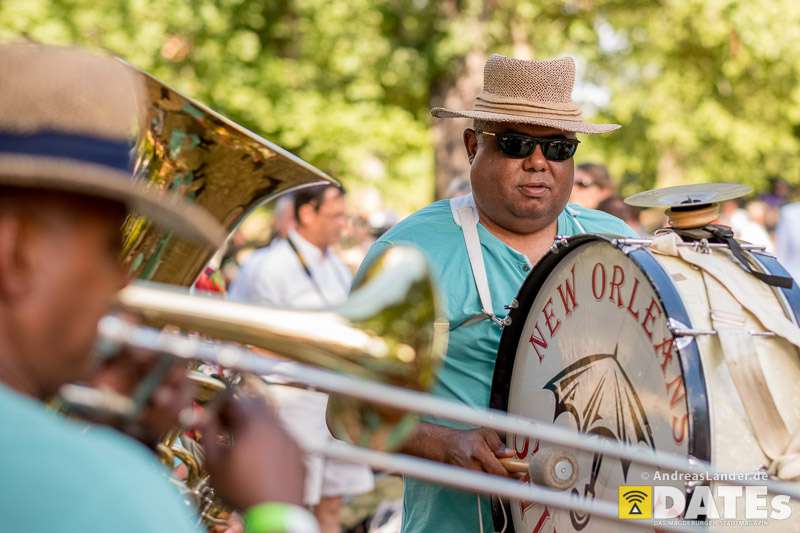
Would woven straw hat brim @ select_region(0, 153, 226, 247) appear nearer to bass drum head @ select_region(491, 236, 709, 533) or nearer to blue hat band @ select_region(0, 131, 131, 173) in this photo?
blue hat band @ select_region(0, 131, 131, 173)

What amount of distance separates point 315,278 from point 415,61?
8831mm

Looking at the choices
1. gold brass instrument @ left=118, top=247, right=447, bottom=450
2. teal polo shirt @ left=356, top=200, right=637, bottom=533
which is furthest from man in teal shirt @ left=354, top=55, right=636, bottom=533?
gold brass instrument @ left=118, top=247, right=447, bottom=450

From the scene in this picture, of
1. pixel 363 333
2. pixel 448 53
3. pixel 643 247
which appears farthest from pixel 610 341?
pixel 448 53

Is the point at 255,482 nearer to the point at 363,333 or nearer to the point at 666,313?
the point at 363,333

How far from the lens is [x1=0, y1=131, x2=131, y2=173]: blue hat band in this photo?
4.69 ft

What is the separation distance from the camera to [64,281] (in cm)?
145

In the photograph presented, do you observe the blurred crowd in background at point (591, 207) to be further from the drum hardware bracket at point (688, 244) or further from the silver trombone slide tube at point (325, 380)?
the silver trombone slide tube at point (325, 380)

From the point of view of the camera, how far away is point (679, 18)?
16.4m

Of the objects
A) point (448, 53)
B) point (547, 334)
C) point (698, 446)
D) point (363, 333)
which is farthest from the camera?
point (448, 53)

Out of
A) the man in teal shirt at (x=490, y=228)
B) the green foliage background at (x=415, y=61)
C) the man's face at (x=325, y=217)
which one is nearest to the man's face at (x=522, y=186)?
the man in teal shirt at (x=490, y=228)

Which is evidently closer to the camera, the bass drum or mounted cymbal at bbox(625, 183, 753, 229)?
the bass drum

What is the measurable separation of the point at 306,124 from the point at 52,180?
1517 cm

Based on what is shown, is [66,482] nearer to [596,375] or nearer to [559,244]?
[596,375]

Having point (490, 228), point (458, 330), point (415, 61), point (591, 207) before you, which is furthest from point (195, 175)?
point (415, 61)
